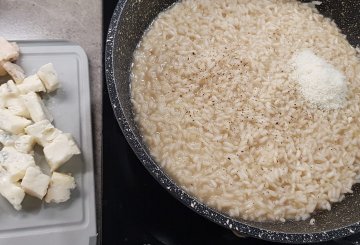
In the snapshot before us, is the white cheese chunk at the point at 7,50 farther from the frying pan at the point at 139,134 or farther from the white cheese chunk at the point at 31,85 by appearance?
the frying pan at the point at 139,134

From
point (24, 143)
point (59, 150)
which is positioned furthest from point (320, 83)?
point (24, 143)

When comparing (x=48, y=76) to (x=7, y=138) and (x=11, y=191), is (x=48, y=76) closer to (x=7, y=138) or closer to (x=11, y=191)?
(x=7, y=138)

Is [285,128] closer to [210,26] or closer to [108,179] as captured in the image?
[210,26]

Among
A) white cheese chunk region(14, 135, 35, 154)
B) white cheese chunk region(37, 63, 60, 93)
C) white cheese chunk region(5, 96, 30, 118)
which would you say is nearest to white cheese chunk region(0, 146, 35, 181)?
white cheese chunk region(14, 135, 35, 154)

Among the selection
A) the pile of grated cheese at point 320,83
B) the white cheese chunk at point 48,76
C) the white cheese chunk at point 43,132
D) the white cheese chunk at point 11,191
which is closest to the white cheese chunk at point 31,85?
the white cheese chunk at point 48,76

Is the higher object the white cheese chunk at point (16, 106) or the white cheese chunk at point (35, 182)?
the white cheese chunk at point (16, 106)
